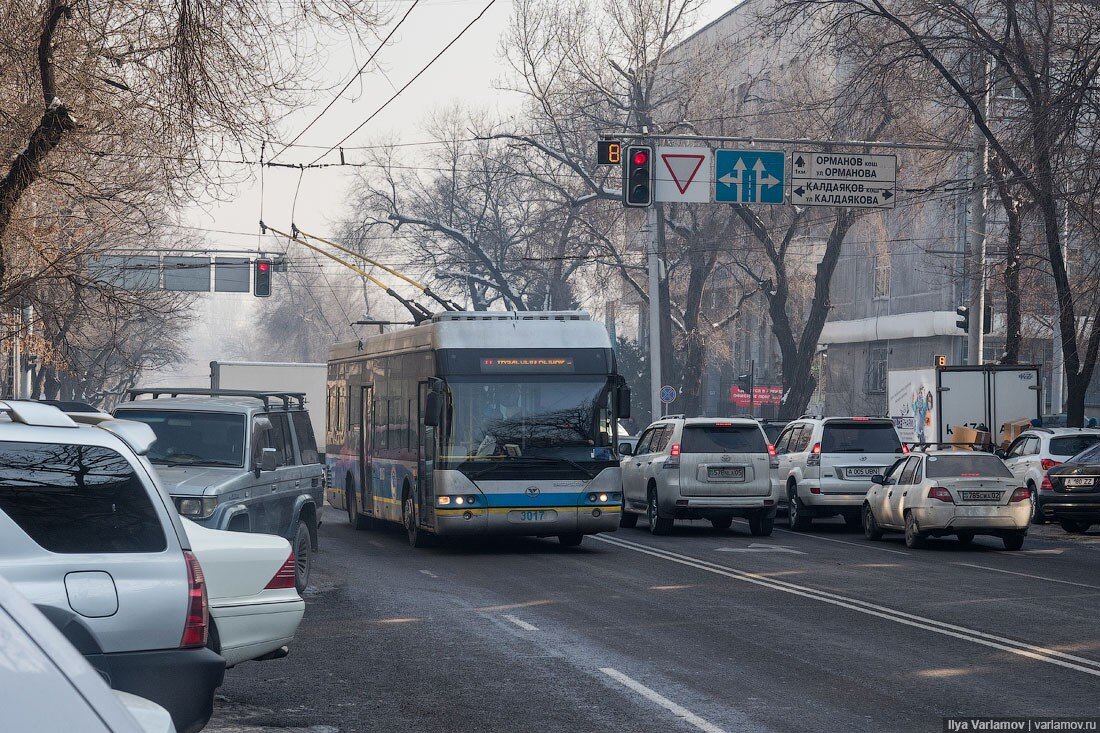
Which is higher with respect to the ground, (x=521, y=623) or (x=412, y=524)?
(x=412, y=524)

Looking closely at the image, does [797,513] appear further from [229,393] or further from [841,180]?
[229,393]

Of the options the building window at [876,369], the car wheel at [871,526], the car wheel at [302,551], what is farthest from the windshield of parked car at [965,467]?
the building window at [876,369]

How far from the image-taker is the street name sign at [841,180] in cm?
2503

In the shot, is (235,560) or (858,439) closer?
(235,560)

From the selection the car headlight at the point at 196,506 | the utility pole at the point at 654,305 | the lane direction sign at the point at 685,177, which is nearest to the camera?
the car headlight at the point at 196,506

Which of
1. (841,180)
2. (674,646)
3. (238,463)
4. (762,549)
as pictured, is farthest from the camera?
(841,180)

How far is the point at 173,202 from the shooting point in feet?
60.5

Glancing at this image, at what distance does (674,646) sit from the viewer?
10.6 meters

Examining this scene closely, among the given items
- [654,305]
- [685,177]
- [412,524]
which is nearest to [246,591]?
[412,524]

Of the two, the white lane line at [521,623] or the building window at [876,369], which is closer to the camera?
the white lane line at [521,623]

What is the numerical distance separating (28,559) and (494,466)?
43.6ft

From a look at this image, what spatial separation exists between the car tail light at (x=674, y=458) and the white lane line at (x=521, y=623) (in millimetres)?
10598

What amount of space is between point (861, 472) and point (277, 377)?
2010 cm

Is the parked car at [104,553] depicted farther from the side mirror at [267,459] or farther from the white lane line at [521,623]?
the side mirror at [267,459]
